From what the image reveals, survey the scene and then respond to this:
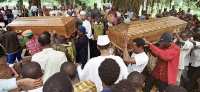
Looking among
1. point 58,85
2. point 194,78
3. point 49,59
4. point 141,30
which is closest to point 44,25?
point 49,59

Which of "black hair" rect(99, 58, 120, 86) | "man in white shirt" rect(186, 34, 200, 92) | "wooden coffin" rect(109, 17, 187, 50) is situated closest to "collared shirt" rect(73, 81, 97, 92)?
"black hair" rect(99, 58, 120, 86)

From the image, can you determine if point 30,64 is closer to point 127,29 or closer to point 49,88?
point 49,88

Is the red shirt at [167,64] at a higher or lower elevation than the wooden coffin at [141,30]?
lower

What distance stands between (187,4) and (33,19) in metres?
18.1

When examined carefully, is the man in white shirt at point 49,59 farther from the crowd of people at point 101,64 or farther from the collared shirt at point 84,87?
the collared shirt at point 84,87

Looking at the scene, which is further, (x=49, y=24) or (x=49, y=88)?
(x=49, y=24)

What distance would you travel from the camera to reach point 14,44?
4535 mm

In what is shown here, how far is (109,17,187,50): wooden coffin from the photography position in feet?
11.4

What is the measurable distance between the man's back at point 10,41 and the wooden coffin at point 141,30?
242cm

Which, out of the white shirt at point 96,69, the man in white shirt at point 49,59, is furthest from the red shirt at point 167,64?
the man in white shirt at point 49,59

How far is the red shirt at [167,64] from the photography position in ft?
9.56

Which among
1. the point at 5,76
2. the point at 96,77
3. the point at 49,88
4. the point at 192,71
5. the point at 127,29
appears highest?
the point at 127,29

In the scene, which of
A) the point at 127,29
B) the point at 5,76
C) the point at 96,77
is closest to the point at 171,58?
the point at 127,29

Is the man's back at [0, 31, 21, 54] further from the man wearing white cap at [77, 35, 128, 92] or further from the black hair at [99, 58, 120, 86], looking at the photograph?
the black hair at [99, 58, 120, 86]
